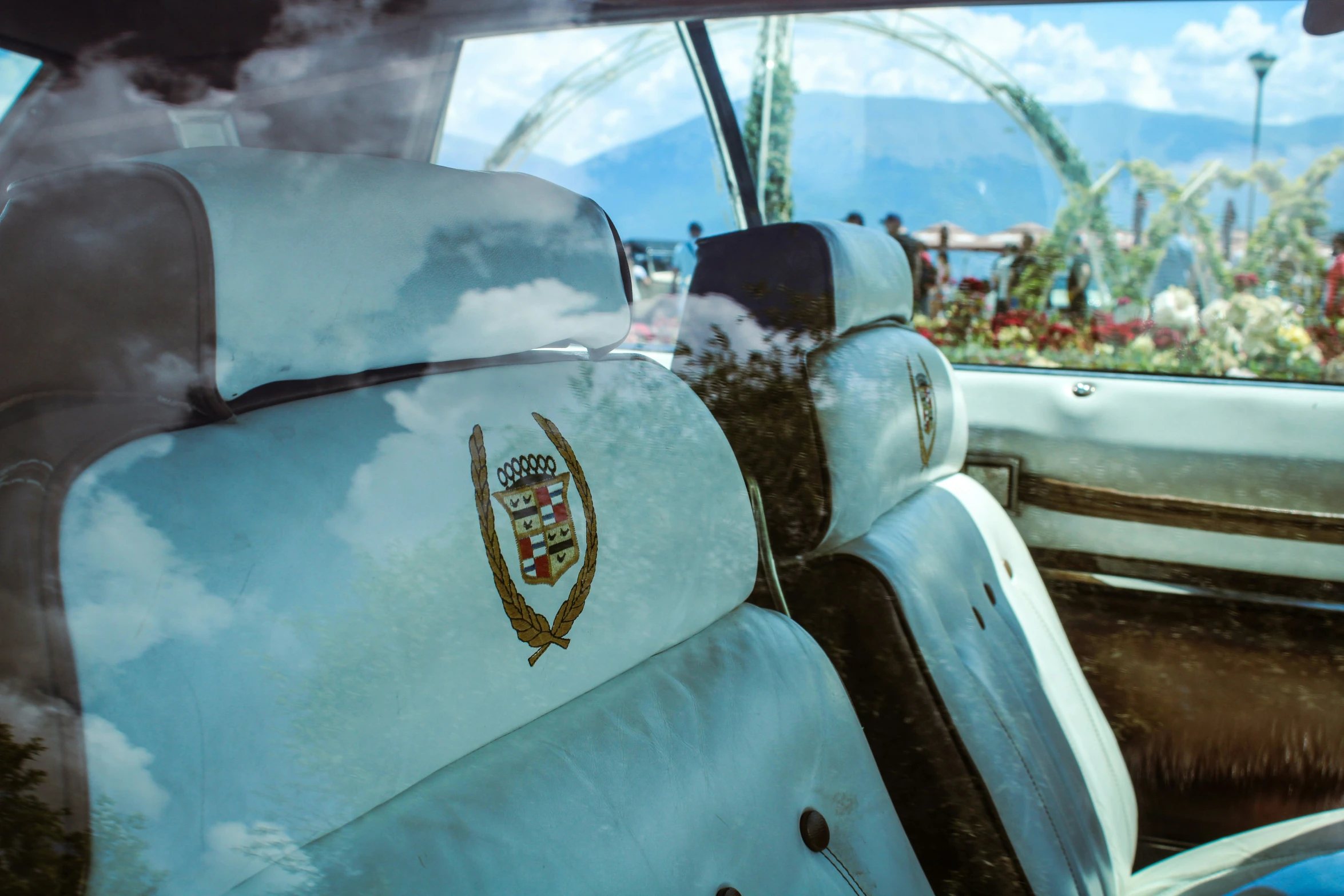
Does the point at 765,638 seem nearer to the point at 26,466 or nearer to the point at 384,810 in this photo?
the point at 384,810

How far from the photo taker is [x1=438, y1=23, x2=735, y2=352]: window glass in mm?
606

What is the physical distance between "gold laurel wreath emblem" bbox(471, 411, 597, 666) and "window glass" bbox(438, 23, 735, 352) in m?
0.18

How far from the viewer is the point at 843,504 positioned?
1.00 meters

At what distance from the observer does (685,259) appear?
0.84m

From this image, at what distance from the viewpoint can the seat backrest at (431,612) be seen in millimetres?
417

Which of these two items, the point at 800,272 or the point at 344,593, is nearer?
the point at 344,593

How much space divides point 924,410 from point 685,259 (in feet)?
1.72

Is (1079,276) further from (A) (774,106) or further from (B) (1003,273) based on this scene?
(A) (774,106)

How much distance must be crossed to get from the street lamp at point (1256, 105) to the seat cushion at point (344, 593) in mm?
647

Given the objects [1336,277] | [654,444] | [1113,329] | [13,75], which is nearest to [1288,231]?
[1336,277]

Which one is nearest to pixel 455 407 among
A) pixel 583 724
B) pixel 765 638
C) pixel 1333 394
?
pixel 583 724

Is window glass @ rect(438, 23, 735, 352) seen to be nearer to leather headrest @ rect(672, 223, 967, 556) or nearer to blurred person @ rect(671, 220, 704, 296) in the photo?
blurred person @ rect(671, 220, 704, 296)

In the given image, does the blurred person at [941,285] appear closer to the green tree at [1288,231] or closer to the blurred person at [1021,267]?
the blurred person at [1021,267]

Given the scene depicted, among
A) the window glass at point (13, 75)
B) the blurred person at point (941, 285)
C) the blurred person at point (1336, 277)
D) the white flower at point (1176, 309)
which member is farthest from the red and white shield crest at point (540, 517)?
the blurred person at point (1336, 277)
